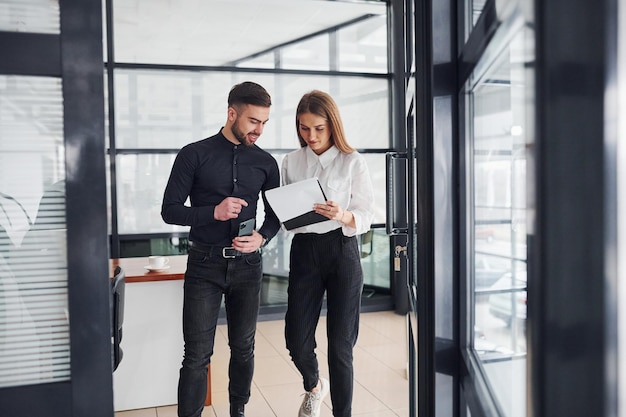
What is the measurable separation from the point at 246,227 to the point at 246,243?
2.9 inches

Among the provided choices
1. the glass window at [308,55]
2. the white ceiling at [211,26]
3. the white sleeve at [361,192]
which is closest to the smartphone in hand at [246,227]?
the white sleeve at [361,192]

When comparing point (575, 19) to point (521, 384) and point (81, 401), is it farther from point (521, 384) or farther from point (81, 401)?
point (81, 401)

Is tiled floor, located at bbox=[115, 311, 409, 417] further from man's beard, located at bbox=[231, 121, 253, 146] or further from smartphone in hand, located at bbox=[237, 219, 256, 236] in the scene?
man's beard, located at bbox=[231, 121, 253, 146]

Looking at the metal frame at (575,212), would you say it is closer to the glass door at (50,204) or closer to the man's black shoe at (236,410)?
the glass door at (50,204)

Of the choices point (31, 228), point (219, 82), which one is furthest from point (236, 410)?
point (219, 82)

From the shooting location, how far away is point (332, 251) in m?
2.69

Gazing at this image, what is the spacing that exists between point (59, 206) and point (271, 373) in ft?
9.91

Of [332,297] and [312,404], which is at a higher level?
[332,297]

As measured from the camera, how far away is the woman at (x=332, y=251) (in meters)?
2.70

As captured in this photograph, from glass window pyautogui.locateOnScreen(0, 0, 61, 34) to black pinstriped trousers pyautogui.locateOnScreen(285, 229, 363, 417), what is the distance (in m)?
1.63

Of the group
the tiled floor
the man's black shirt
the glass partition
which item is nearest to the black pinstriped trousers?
the man's black shirt

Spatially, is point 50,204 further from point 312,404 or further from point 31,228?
point 312,404

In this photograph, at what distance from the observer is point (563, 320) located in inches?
26.1

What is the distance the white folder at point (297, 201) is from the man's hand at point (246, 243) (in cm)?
15
